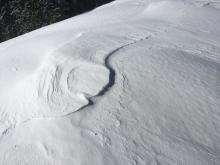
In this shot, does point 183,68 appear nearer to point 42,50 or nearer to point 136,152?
point 136,152

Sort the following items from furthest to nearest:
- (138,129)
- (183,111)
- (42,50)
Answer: (42,50), (183,111), (138,129)

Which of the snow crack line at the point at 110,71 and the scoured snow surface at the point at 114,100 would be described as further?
the snow crack line at the point at 110,71

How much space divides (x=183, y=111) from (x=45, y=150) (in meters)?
1.01

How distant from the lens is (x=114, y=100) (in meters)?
2.48

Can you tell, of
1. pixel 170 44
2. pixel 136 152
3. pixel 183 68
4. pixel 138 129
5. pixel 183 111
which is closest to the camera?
pixel 136 152

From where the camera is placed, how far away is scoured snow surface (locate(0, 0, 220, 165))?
2.10 m

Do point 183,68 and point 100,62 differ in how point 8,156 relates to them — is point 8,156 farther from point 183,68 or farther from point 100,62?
point 183,68

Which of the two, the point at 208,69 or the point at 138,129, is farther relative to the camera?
the point at 208,69

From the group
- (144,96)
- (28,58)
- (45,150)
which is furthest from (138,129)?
(28,58)

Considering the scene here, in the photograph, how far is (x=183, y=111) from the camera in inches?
94.2

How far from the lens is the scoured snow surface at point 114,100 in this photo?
2102 millimetres

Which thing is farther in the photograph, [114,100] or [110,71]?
[110,71]

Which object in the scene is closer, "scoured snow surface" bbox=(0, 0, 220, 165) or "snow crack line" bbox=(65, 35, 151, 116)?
"scoured snow surface" bbox=(0, 0, 220, 165)

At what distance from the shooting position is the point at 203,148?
2135 millimetres
